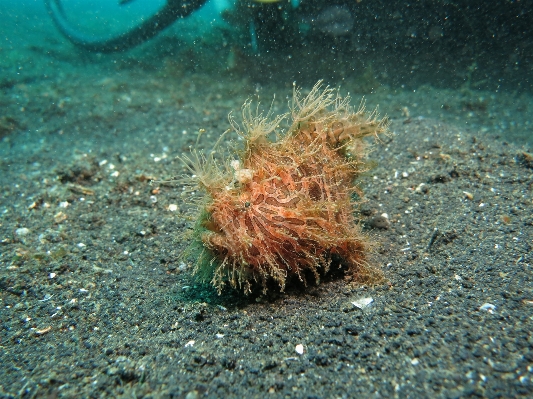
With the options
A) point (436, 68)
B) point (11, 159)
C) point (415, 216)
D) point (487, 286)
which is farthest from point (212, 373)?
point (436, 68)

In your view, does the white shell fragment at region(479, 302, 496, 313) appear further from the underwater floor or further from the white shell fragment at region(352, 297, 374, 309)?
the white shell fragment at region(352, 297, 374, 309)

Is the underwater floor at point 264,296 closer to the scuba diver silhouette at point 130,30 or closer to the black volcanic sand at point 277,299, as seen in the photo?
the black volcanic sand at point 277,299

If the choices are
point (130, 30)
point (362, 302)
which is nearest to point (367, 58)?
point (130, 30)

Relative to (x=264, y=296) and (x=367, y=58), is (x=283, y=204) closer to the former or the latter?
(x=264, y=296)

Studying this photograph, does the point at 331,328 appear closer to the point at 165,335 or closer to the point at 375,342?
the point at 375,342

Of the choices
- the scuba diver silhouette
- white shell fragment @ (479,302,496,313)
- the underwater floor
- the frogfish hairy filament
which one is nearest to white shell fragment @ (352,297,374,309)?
the underwater floor

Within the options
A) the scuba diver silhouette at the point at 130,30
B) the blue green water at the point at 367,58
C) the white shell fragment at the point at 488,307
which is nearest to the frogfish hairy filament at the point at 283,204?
the white shell fragment at the point at 488,307
